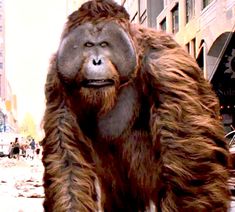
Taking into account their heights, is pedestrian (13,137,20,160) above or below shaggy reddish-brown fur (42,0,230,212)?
below

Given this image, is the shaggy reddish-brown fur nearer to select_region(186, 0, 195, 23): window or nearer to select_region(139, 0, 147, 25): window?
select_region(186, 0, 195, 23): window

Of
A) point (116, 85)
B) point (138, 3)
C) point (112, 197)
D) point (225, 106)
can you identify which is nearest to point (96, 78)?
point (116, 85)

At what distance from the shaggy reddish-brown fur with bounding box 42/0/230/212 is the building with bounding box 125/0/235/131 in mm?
13440

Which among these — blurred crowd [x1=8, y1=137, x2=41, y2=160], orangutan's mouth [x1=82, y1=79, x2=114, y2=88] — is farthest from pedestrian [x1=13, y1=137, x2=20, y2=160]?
orangutan's mouth [x1=82, y1=79, x2=114, y2=88]

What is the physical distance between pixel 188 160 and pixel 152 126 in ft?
1.14

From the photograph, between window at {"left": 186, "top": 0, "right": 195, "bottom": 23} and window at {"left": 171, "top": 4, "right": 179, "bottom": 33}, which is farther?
window at {"left": 171, "top": 4, "right": 179, "bottom": 33}

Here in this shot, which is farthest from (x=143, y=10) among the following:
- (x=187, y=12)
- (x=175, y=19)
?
(x=187, y=12)

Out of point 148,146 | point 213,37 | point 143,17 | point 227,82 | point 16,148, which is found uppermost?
point 143,17

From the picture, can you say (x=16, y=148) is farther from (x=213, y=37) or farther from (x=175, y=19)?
(x=213, y=37)

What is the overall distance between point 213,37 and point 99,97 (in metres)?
19.6

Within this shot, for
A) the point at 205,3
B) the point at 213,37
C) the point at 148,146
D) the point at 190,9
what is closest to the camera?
the point at 148,146

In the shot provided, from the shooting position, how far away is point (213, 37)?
2281cm

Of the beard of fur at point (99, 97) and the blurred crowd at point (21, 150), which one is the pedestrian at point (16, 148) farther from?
the beard of fur at point (99, 97)

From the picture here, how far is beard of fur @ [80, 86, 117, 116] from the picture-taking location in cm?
374
